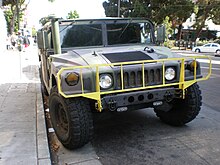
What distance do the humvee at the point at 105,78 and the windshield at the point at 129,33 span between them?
2 cm

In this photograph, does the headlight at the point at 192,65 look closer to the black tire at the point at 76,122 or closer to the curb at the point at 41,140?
the black tire at the point at 76,122

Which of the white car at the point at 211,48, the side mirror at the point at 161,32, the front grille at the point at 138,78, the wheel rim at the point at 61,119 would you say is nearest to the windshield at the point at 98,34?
the side mirror at the point at 161,32

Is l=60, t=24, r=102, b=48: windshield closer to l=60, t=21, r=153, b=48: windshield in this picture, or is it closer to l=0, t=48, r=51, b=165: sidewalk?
l=60, t=21, r=153, b=48: windshield

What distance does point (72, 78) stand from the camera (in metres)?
3.76

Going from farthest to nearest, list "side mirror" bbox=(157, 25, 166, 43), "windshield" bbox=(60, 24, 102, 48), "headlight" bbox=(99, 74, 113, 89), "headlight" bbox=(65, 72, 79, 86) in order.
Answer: "side mirror" bbox=(157, 25, 166, 43), "windshield" bbox=(60, 24, 102, 48), "headlight" bbox=(99, 74, 113, 89), "headlight" bbox=(65, 72, 79, 86)

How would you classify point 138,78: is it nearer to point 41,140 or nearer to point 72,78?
point 72,78

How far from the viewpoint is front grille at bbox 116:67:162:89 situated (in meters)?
3.96

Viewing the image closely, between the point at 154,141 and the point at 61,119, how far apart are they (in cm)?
157

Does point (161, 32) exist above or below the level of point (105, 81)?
above

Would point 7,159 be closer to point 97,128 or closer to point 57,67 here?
point 57,67

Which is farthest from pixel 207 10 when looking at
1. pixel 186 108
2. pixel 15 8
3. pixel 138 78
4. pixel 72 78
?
pixel 72 78

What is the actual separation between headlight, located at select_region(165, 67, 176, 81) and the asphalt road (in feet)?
3.51

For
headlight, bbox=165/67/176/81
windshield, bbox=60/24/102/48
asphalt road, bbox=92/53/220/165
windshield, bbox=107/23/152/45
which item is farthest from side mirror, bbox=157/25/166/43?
asphalt road, bbox=92/53/220/165

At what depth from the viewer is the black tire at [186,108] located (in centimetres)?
466
